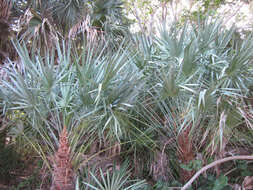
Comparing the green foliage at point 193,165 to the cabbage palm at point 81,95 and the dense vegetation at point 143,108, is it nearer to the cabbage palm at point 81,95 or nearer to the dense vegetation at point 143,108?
the dense vegetation at point 143,108

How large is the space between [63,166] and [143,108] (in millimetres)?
1227

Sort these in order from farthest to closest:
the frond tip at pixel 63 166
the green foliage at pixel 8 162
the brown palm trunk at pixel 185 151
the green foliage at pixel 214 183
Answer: the green foliage at pixel 8 162 < the brown palm trunk at pixel 185 151 < the green foliage at pixel 214 183 < the frond tip at pixel 63 166

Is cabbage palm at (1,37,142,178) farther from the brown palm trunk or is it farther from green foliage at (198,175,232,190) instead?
green foliage at (198,175,232,190)

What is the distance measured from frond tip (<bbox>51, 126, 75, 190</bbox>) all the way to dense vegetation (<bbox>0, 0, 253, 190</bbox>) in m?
0.01

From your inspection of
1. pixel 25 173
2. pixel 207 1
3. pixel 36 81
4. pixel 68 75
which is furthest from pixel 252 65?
pixel 207 1

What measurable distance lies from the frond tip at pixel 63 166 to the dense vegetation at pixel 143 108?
11 mm

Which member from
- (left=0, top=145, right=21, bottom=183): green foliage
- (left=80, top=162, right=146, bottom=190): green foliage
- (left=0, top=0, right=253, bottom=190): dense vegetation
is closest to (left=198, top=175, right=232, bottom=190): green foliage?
(left=0, top=0, right=253, bottom=190): dense vegetation

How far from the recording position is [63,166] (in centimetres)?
246

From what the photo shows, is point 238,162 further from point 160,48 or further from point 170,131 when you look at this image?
point 160,48

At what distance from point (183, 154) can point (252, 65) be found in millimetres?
1393

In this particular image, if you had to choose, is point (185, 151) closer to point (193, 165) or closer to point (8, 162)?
point (193, 165)

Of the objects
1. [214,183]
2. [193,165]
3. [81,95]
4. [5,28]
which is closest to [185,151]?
[193,165]

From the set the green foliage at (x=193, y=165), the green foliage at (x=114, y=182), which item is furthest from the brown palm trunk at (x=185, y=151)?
the green foliage at (x=114, y=182)

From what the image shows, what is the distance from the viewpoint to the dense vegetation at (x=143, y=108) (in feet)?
8.16
